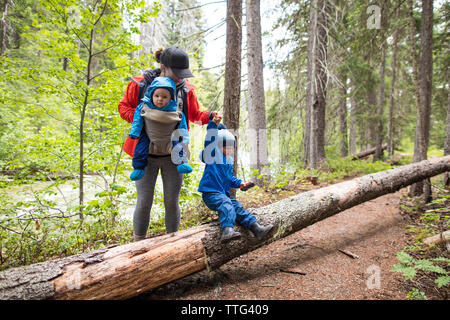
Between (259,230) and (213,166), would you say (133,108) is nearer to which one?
(213,166)

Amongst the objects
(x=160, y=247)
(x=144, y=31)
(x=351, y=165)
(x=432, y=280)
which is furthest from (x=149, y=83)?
(x=351, y=165)

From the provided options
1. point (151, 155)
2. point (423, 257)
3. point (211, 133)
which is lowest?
point (423, 257)

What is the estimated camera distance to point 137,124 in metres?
2.34

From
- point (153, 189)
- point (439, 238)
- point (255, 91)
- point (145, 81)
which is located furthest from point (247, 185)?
point (255, 91)

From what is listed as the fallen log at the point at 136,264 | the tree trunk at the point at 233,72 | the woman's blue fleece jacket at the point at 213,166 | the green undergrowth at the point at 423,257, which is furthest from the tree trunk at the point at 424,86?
the woman's blue fleece jacket at the point at 213,166

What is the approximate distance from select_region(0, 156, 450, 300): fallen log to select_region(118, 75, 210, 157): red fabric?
1.07m

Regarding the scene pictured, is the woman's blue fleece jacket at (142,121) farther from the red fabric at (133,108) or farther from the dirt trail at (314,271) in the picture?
the dirt trail at (314,271)

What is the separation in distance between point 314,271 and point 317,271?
40mm

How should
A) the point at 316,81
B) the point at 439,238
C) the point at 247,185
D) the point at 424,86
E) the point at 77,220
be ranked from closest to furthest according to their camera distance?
the point at 247,185
the point at 439,238
the point at 77,220
the point at 424,86
the point at 316,81

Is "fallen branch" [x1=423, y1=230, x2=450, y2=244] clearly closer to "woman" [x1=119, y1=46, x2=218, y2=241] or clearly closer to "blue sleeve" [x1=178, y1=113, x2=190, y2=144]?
"woman" [x1=119, y1=46, x2=218, y2=241]

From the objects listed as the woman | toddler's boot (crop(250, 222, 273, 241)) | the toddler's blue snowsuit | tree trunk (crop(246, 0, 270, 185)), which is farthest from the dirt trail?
tree trunk (crop(246, 0, 270, 185))

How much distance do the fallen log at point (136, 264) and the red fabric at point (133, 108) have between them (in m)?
1.07

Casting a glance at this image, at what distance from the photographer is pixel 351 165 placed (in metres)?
8.76

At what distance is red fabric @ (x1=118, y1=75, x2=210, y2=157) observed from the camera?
8.33 ft
